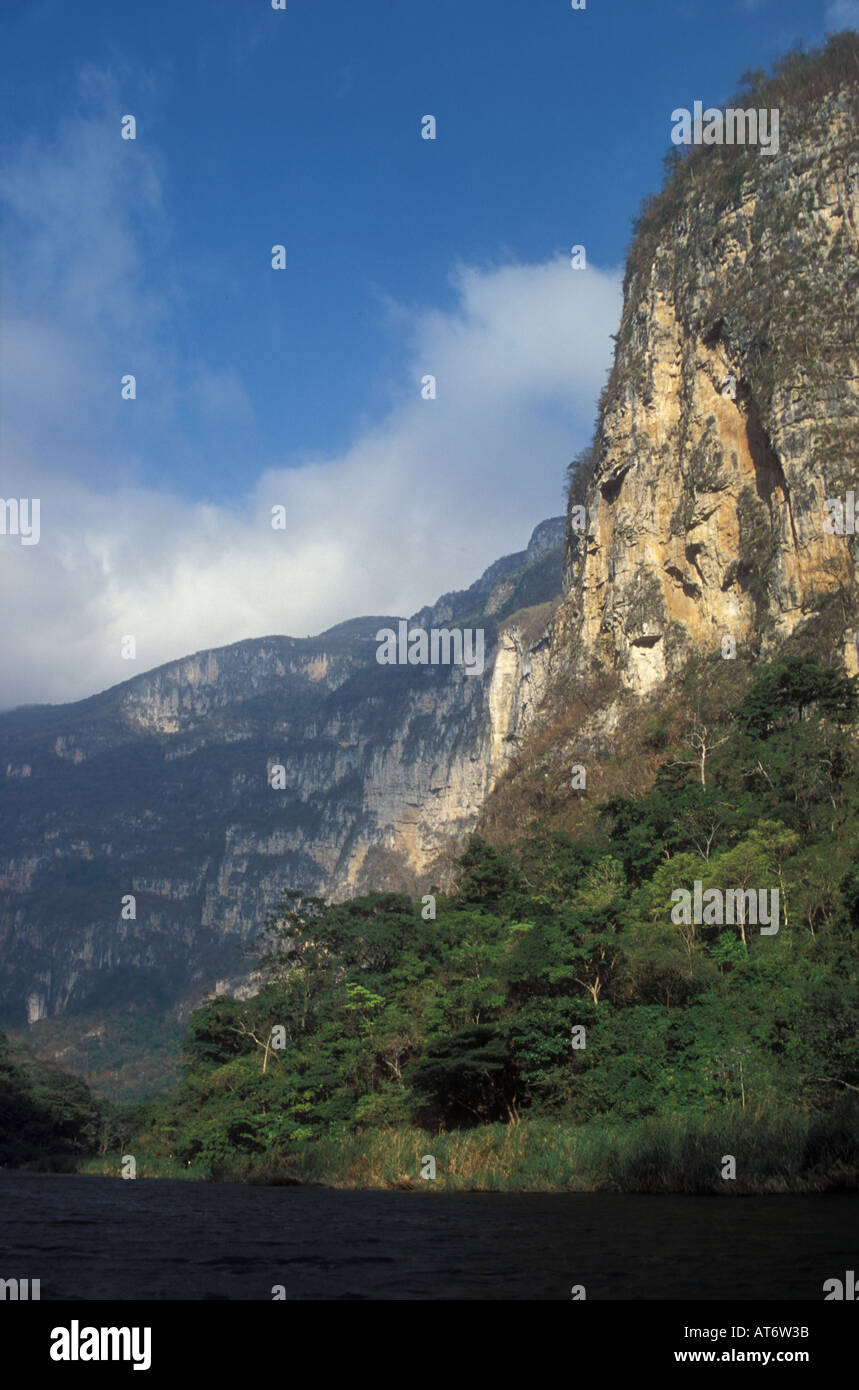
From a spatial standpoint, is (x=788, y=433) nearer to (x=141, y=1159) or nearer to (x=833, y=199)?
(x=833, y=199)

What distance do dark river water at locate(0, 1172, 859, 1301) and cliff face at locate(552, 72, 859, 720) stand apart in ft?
135

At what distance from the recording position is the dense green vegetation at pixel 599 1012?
24109 millimetres

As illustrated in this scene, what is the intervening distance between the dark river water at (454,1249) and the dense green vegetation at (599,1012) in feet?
12.3

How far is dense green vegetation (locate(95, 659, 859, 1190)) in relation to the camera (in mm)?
24109

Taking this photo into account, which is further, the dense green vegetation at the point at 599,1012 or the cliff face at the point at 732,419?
the cliff face at the point at 732,419

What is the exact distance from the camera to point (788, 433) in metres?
62.8

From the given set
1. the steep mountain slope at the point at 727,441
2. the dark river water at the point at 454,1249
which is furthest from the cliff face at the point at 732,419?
the dark river water at the point at 454,1249

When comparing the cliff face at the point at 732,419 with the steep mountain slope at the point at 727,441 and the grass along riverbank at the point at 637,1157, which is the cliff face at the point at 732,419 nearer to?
the steep mountain slope at the point at 727,441

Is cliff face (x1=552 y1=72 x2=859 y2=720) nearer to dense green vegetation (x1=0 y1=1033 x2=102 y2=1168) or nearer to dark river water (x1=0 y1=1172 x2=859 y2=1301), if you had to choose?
dark river water (x1=0 y1=1172 x2=859 y2=1301)

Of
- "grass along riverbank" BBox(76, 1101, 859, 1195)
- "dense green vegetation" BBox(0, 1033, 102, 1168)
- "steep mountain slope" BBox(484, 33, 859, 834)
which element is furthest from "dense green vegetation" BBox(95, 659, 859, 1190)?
"dense green vegetation" BBox(0, 1033, 102, 1168)

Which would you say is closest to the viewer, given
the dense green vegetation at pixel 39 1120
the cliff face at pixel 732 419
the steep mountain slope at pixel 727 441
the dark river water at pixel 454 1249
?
the dark river water at pixel 454 1249

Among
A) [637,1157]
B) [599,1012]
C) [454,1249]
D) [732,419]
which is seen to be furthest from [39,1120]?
[454,1249]
